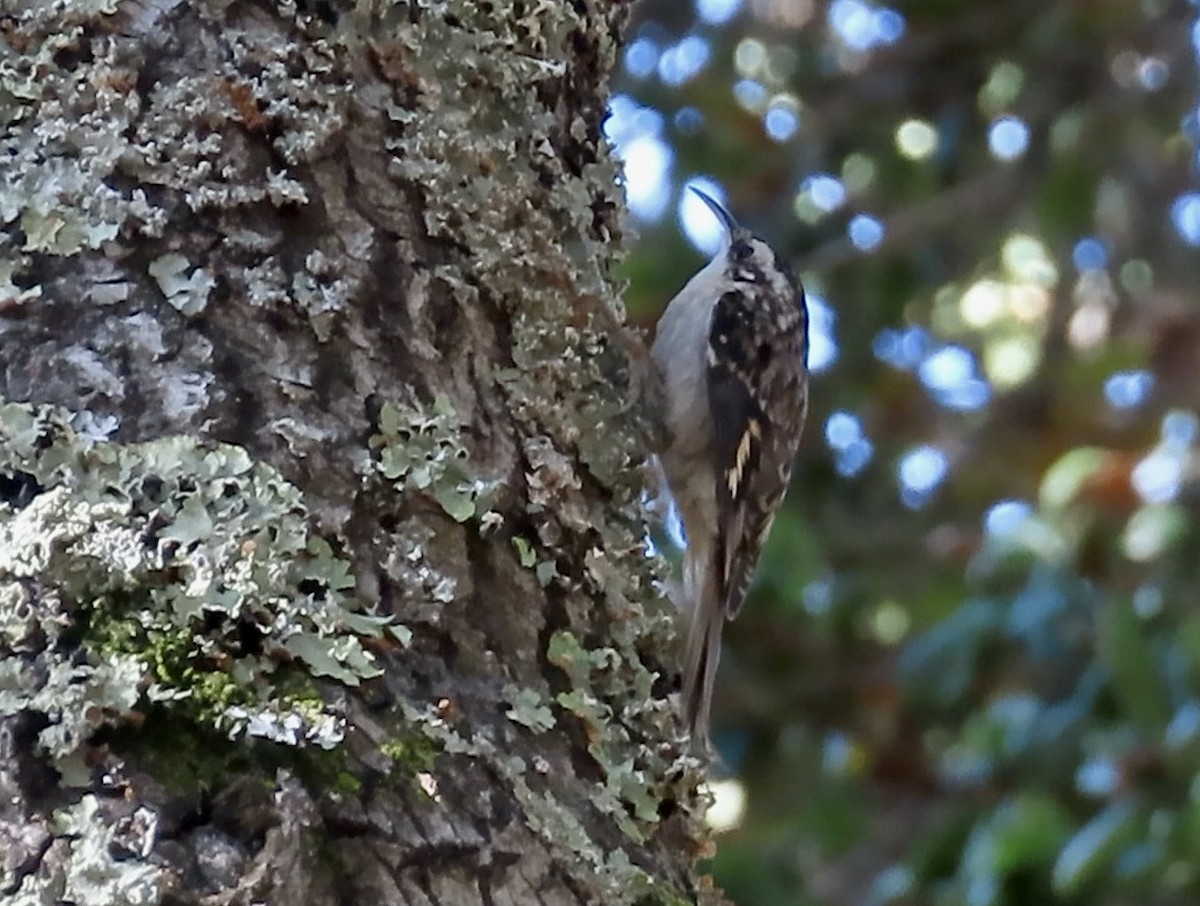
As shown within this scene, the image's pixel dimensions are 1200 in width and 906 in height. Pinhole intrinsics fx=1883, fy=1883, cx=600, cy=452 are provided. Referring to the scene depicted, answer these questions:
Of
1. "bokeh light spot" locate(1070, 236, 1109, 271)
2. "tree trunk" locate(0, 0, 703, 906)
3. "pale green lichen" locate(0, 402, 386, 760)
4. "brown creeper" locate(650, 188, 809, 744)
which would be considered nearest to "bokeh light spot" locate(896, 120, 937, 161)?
"bokeh light spot" locate(1070, 236, 1109, 271)

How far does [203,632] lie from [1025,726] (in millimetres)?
1876

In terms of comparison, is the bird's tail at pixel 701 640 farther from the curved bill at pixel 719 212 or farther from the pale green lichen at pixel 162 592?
the pale green lichen at pixel 162 592

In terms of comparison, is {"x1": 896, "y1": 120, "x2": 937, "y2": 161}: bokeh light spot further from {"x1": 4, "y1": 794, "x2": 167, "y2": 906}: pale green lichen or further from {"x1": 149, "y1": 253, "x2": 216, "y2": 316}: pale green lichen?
{"x1": 4, "y1": 794, "x2": 167, "y2": 906}: pale green lichen

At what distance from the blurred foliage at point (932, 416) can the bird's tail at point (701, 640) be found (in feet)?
1.48

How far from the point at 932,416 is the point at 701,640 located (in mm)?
1893

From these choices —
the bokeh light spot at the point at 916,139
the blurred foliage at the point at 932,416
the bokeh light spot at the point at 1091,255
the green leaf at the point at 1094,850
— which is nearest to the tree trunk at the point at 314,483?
the green leaf at the point at 1094,850

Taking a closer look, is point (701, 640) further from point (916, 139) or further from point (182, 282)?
point (916, 139)

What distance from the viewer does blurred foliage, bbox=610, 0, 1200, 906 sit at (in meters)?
2.92

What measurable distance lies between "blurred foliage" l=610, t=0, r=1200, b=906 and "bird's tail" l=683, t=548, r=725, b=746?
0.45 m

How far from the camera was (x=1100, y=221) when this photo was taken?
386 centimetres

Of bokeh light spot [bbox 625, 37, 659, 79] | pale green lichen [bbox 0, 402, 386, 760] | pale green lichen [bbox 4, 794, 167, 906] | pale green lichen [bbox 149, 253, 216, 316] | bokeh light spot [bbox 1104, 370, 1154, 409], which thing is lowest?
bokeh light spot [bbox 1104, 370, 1154, 409]

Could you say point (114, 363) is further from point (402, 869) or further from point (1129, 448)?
point (1129, 448)

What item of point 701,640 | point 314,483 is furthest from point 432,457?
point 701,640

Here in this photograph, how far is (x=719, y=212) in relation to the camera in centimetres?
306
